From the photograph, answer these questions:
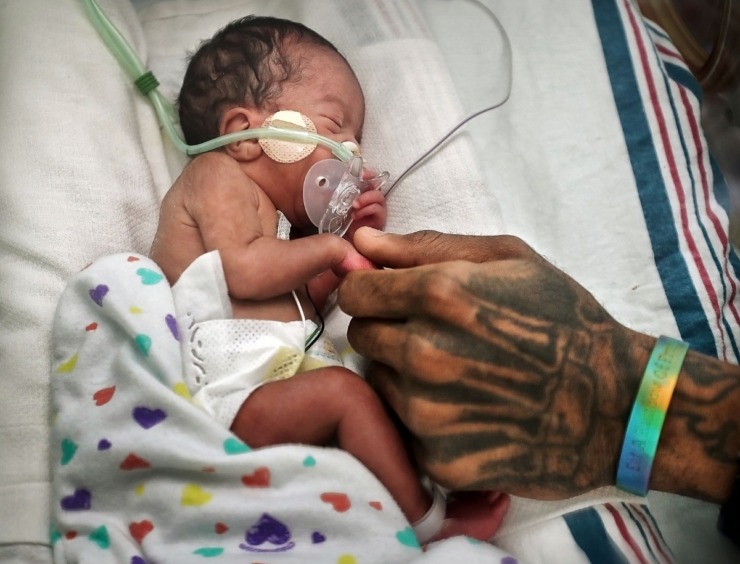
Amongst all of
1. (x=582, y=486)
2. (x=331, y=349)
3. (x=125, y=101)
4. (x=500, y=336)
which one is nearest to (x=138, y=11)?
(x=125, y=101)

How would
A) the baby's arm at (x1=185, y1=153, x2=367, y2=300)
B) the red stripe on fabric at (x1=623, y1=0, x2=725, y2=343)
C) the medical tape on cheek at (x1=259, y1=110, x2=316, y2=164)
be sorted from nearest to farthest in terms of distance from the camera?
the baby's arm at (x1=185, y1=153, x2=367, y2=300) < the medical tape on cheek at (x1=259, y1=110, x2=316, y2=164) < the red stripe on fabric at (x1=623, y1=0, x2=725, y2=343)

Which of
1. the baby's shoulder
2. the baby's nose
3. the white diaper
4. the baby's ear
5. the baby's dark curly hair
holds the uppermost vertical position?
the baby's dark curly hair

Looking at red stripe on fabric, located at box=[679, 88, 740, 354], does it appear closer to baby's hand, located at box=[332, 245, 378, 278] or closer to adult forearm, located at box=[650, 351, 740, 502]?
adult forearm, located at box=[650, 351, 740, 502]

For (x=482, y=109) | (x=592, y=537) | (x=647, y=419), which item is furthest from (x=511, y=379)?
(x=482, y=109)

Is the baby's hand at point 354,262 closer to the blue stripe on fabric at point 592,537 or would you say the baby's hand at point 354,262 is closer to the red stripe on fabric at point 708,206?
the blue stripe on fabric at point 592,537

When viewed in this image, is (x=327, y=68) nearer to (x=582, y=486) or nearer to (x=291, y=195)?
(x=291, y=195)

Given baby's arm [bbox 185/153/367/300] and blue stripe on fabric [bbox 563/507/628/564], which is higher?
baby's arm [bbox 185/153/367/300]

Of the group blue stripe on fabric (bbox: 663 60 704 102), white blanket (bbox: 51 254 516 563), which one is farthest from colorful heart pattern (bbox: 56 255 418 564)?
blue stripe on fabric (bbox: 663 60 704 102)

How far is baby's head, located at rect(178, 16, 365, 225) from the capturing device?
1333mm

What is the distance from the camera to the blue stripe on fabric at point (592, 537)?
41.9 inches

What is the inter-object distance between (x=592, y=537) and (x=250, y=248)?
2.37ft

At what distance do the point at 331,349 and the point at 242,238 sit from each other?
0.26 meters

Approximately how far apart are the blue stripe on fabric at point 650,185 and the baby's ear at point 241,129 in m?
0.85

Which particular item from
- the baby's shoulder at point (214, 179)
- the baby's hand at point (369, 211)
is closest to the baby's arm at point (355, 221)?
the baby's hand at point (369, 211)
